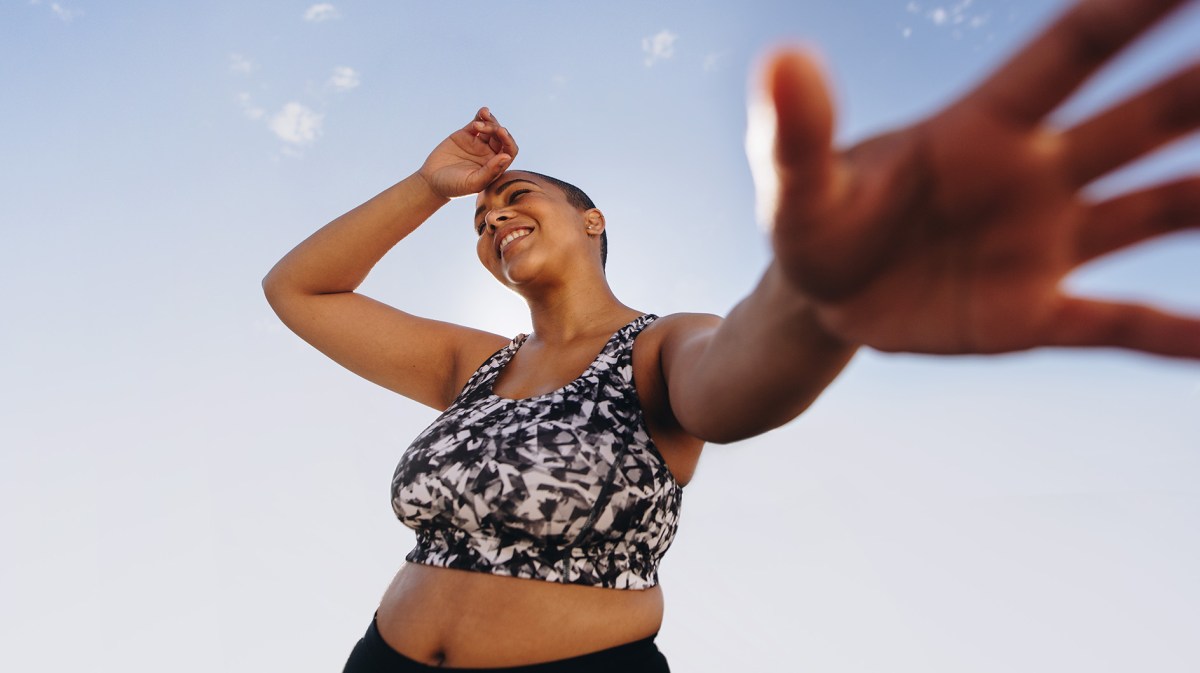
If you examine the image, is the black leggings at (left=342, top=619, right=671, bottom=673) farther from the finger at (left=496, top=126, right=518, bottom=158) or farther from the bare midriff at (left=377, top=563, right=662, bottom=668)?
the finger at (left=496, top=126, right=518, bottom=158)

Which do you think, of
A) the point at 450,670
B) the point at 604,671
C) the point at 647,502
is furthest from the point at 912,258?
the point at 450,670

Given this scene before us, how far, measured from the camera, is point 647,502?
72.6 inches

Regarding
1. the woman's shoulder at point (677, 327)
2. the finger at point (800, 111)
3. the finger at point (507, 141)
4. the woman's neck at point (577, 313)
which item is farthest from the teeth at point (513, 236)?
the finger at point (800, 111)

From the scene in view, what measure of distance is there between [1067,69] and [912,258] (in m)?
0.24

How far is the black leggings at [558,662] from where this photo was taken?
1.76m

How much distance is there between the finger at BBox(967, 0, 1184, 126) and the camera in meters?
0.63

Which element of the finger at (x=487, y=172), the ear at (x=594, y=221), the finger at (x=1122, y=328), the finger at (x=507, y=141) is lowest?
the finger at (x=1122, y=328)

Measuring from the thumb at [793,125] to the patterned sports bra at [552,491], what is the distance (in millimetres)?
1152

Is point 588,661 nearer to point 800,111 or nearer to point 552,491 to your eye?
point 552,491

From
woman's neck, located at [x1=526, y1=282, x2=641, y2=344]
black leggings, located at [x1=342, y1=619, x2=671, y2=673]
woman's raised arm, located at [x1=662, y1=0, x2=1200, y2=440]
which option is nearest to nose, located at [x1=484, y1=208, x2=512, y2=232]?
woman's neck, located at [x1=526, y1=282, x2=641, y2=344]

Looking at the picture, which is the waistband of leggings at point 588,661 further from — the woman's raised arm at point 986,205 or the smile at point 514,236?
the smile at point 514,236

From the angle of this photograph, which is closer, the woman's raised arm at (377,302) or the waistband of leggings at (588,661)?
the waistband of leggings at (588,661)

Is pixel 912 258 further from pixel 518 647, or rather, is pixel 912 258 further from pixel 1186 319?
pixel 518 647

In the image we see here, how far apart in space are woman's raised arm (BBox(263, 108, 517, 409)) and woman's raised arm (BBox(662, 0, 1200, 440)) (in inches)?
84.7
